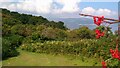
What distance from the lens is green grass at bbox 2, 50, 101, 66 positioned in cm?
1180

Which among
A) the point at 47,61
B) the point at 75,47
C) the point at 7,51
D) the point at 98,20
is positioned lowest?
the point at 47,61

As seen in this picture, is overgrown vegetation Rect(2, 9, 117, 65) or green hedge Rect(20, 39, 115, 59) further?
overgrown vegetation Rect(2, 9, 117, 65)

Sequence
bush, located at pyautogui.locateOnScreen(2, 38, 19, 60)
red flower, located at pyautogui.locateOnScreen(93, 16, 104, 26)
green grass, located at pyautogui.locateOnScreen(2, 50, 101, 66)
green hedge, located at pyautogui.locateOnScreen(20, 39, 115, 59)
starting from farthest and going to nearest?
1. bush, located at pyautogui.locateOnScreen(2, 38, 19, 60)
2. green hedge, located at pyautogui.locateOnScreen(20, 39, 115, 59)
3. green grass, located at pyautogui.locateOnScreen(2, 50, 101, 66)
4. red flower, located at pyautogui.locateOnScreen(93, 16, 104, 26)

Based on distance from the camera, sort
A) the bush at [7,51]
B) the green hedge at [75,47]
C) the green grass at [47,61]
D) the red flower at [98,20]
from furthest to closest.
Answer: the bush at [7,51] < the green hedge at [75,47] < the green grass at [47,61] < the red flower at [98,20]

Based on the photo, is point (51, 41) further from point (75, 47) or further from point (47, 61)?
point (47, 61)

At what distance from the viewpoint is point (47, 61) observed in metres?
12.2

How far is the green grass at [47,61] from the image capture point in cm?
1180

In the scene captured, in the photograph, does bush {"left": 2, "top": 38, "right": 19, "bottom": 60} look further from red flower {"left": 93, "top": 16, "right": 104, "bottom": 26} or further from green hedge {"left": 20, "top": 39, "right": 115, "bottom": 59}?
red flower {"left": 93, "top": 16, "right": 104, "bottom": 26}

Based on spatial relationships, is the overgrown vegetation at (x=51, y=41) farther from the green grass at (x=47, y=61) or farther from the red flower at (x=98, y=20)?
the red flower at (x=98, y=20)

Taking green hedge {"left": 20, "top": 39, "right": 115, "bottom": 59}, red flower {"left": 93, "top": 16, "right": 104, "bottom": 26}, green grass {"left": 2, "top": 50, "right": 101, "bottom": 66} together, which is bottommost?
green grass {"left": 2, "top": 50, "right": 101, "bottom": 66}

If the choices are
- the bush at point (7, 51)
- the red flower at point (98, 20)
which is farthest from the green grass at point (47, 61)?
the red flower at point (98, 20)

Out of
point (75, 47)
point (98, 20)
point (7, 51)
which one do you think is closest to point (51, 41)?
point (75, 47)

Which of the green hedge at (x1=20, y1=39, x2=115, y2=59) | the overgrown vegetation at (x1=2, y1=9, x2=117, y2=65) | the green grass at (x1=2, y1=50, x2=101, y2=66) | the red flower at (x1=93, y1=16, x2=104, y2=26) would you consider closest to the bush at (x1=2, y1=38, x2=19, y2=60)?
the overgrown vegetation at (x1=2, y1=9, x2=117, y2=65)

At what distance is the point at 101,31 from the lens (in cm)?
215
